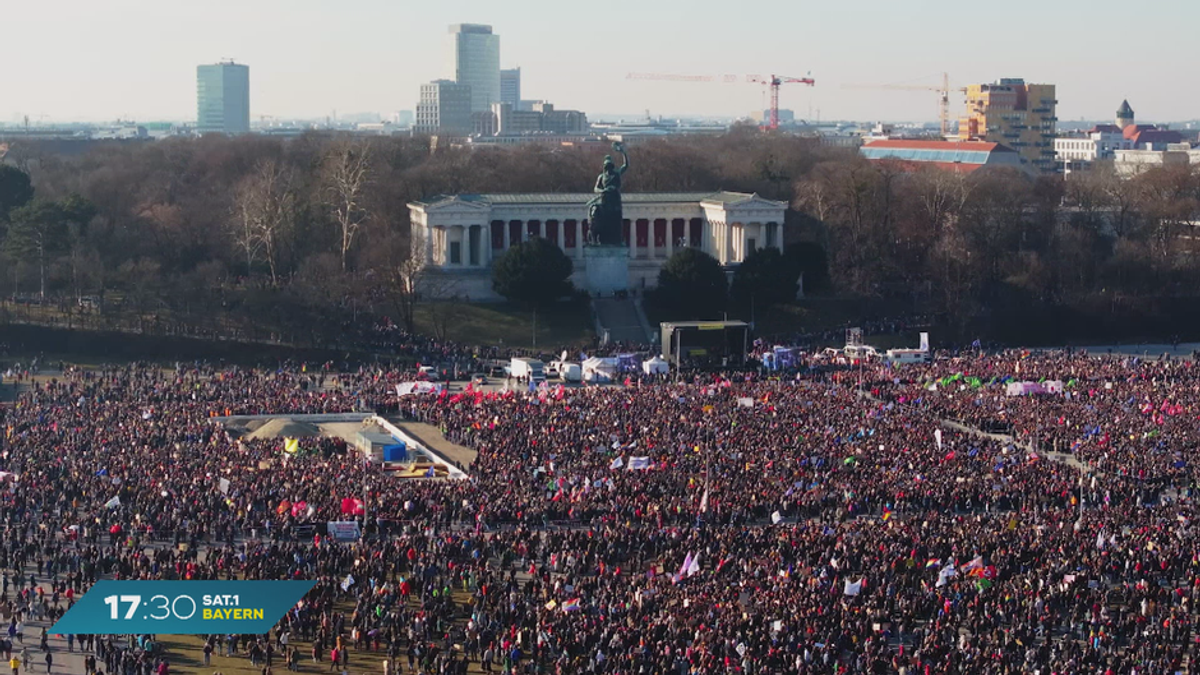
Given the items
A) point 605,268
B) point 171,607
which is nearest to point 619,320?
point 605,268

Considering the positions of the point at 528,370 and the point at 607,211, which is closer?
the point at 528,370

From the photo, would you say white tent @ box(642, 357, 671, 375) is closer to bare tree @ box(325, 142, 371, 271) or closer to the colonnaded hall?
the colonnaded hall

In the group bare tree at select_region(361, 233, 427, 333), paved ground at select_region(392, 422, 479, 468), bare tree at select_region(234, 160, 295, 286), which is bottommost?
paved ground at select_region(392, 422, 479, 468)

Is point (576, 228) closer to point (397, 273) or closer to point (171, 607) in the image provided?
point (397, 273)

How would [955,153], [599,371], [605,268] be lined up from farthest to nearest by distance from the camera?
1. [955,153]
2. [605,268]
3. [599,371]

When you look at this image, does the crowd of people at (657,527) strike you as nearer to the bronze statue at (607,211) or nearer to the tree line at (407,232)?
the tree line at (407,232)

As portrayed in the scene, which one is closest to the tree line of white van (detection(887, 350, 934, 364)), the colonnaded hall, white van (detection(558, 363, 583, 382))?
the colonnaded hall
